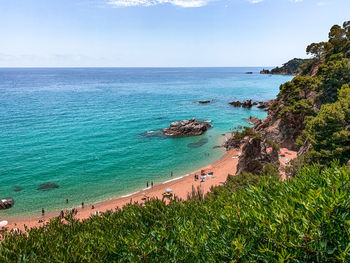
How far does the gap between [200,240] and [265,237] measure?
2475 mm

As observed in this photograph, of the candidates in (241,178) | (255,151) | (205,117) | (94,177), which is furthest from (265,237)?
(205,117)

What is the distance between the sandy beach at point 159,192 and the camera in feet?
88.8

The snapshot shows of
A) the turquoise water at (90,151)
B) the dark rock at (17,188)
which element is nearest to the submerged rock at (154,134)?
the turquoise water at (90,151)

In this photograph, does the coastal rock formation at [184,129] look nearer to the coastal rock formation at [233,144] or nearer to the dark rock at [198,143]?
the dark rock at [198,143]

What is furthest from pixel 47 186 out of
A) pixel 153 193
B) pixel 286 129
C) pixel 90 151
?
pixel 286 129

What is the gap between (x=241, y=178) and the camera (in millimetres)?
22656

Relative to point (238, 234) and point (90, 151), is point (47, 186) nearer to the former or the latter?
point (90, 151)

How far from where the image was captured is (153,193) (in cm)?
3259

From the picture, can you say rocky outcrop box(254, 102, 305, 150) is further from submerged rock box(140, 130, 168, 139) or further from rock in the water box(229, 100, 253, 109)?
rock in the water box(229, 100, 253, 109)

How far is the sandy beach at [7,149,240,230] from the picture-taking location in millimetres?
27070

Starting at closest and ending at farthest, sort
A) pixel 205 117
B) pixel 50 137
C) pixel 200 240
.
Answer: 1. pixel 200 240
2. pixel 50 137
3. pixel 205 117

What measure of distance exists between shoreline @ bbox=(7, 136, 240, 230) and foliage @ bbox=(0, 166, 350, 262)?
564 inches

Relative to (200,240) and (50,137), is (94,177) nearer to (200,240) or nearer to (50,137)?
(50,137)

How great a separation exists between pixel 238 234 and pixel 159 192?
2587 centimetres
